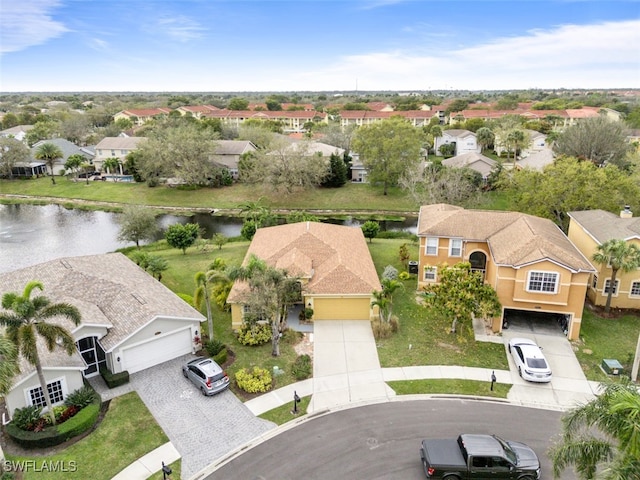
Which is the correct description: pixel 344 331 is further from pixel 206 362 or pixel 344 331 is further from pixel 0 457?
pixel 0 457

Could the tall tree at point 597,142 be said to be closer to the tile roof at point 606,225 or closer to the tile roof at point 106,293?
the tile roof at point 606,225

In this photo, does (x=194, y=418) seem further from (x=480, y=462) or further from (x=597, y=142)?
(x=597, y=142)

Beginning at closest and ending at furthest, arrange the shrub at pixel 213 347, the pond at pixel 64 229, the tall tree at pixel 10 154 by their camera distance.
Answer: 1. the shrub at pixel 213 347
2. the pond at pixel 64 229
3. the tall tree at pixel 10 154

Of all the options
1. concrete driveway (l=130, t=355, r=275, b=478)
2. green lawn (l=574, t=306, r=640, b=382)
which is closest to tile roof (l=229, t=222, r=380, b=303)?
concrete driveway (l=130, t=355, r=275, b=478)

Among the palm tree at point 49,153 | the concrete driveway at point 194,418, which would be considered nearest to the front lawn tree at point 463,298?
the concrete driveway at point 194,418

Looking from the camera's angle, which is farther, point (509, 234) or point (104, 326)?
point (509, 234)

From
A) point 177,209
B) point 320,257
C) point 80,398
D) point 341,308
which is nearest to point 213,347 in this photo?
point 80,398

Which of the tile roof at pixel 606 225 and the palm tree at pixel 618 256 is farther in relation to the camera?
the tile roof at pixel 606 225
